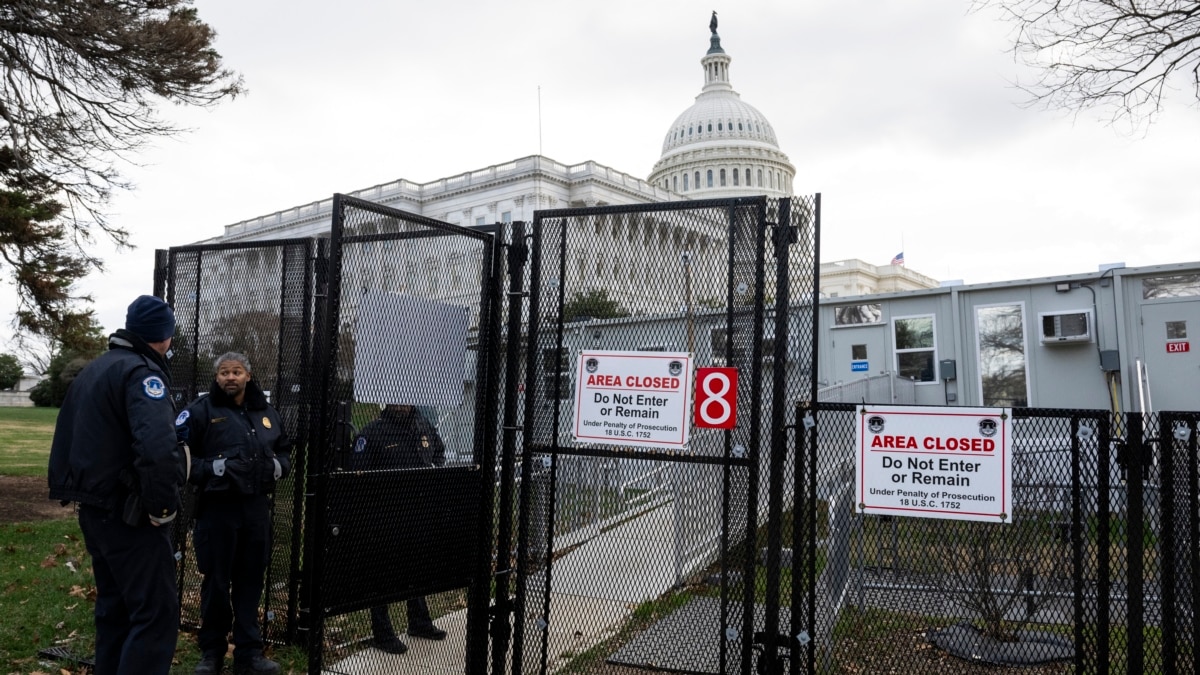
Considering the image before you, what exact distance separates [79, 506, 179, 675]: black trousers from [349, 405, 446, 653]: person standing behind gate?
101 centimetres

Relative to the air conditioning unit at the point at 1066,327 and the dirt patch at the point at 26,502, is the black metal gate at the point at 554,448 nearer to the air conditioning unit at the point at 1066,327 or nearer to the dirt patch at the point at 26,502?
the dirt patch at the point at 26,502

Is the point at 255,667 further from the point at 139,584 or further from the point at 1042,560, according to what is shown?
the point at 1042,560

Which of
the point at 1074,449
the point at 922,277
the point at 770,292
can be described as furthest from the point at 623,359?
the point at 922,277

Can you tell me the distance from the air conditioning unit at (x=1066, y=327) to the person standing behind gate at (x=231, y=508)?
12552mm

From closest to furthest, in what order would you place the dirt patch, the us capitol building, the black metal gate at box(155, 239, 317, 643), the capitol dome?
the black metal gate at box(155, 239, 317, 643) < the dirt patch < the us capitol building < the capitol dome

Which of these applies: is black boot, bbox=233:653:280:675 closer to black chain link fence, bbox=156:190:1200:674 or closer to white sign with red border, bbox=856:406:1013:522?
black chain link fence, bbox=156:190:1200:674

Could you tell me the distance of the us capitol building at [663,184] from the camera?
2901 inches

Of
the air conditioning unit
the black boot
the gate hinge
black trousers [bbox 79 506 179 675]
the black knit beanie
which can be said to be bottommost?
the black boot

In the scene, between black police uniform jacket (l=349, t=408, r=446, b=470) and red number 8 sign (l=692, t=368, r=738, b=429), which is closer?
red number 8 sign (l=692, t=368, r=738, b=429)

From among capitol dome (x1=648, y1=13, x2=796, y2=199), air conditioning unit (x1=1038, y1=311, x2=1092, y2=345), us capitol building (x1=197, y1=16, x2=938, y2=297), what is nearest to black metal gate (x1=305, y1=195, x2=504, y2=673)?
air conditioning unit (x1=1038, y1=311, x2=1092, y2=345)

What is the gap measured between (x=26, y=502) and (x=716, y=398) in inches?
493

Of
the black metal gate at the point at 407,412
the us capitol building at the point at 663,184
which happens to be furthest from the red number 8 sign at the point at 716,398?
the us capitol building at the point at 663,184

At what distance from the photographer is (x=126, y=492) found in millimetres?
4441

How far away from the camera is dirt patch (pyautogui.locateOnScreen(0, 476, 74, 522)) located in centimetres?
1196
